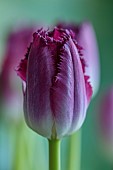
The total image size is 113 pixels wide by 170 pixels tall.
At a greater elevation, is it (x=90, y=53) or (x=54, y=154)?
(x=90, y=53)

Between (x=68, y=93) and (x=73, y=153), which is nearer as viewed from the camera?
(x=68, y=93)

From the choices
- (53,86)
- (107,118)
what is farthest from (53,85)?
(107,118)

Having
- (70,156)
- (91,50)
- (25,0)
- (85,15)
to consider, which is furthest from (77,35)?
(85,15)

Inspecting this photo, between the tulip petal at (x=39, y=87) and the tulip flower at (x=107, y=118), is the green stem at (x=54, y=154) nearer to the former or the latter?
the tulip petal at (x=39, y=87)

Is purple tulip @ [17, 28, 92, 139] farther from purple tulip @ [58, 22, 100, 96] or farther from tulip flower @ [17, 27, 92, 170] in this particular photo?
purple tulip @ [58, 22, 100, 96]

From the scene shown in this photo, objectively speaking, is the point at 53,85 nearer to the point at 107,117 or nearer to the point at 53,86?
the point at 53,86

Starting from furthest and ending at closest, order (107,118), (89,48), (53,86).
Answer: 1. (107,118)
2. (89,48)
3. (53,86)

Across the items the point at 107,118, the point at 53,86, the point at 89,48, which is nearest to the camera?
the point at 53,86

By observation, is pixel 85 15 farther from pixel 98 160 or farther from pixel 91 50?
pixel 91 50
